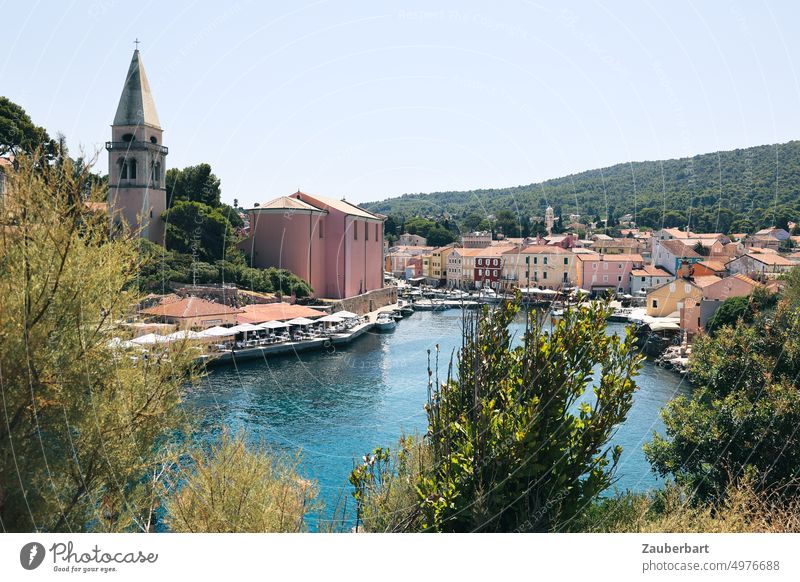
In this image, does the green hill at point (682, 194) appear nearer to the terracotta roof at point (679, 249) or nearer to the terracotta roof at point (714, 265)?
the terracotta roof at point (679, 249)

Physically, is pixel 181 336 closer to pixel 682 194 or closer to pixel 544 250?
pixel 544 250

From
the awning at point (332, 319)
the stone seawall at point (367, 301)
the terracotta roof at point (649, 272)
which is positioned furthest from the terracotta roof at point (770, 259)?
the stone seawall at point (367, 301)

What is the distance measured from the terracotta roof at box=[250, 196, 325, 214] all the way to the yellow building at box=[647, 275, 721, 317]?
34.5 feet

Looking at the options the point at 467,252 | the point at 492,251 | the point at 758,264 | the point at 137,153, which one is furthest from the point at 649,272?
the point at 137,153

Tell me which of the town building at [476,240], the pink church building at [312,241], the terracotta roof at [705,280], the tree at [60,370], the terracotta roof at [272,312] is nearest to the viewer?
the tree at [60,370]

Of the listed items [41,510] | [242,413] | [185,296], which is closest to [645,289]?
[185,296]

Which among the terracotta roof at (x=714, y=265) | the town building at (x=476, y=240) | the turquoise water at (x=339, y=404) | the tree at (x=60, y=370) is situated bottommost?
the turquoise water at (x=339, y=404)

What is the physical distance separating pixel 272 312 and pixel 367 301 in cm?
721

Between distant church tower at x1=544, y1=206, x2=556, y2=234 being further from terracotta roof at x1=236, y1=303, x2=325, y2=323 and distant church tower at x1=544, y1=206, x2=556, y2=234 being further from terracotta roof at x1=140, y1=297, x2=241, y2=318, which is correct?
terracotta roof at x1=140, y1=297, x2=241, y2=318

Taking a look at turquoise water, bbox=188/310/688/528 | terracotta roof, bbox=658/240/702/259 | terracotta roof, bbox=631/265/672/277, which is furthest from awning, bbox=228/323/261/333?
terracotta roof, bbox=631/265/672/277

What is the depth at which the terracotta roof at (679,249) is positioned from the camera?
23219 mm

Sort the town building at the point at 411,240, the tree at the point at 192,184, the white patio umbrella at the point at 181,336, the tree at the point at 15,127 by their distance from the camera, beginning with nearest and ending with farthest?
the white patio umbrella at the point at 181,336
the tree at the point at 15,127
the tree at the point at 192,184
the town building at the point at 411,240

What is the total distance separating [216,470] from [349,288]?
62.2 ft

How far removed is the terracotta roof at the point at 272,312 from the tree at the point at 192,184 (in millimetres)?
6422
